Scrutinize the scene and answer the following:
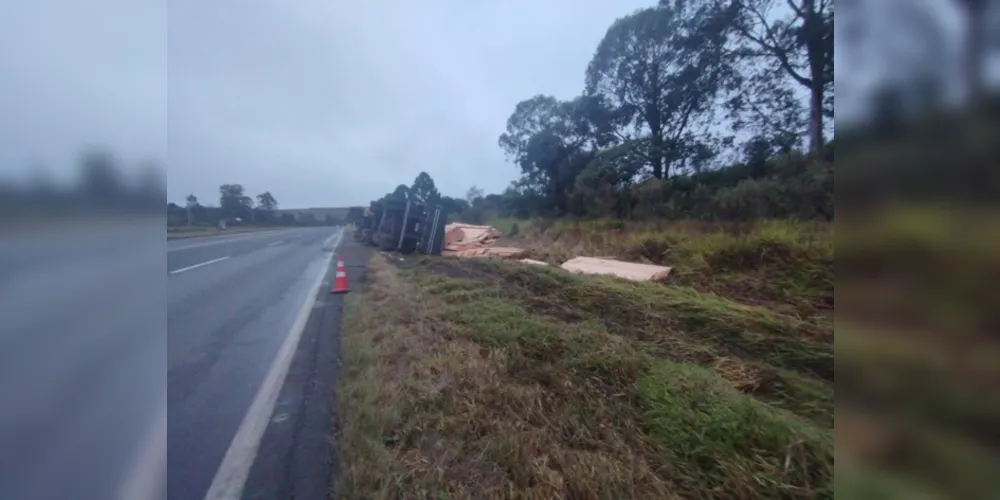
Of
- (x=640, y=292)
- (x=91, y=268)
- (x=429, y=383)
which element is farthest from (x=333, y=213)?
(x=640, y=292)

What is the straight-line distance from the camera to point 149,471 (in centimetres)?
105

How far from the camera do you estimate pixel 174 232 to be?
129 cm

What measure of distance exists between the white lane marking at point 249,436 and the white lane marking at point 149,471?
612 mm

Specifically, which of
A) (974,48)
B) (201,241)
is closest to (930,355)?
(974,48)

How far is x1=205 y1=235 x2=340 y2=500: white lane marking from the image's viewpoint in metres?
1.60

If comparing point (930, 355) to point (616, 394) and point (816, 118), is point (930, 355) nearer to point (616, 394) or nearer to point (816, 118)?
point (816, 118)

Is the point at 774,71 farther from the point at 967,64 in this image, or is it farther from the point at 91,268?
the point at 91,268

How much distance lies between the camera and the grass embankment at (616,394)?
1439 millimetres

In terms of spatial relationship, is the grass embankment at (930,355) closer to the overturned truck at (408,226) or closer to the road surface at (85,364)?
the road surface at (85,364)

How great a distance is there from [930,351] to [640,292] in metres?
2.71

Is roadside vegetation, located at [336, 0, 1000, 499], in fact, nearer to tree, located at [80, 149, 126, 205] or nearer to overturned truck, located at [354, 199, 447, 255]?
tree, located at [80, 149, 126, 205]

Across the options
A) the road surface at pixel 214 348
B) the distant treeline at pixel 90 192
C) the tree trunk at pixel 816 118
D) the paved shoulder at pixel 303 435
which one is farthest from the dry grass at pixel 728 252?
the road surface at pixel 214 348

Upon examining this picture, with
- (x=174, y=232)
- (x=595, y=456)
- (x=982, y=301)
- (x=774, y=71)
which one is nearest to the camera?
(x=982, y=301)

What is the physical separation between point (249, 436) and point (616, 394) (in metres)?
2.07
